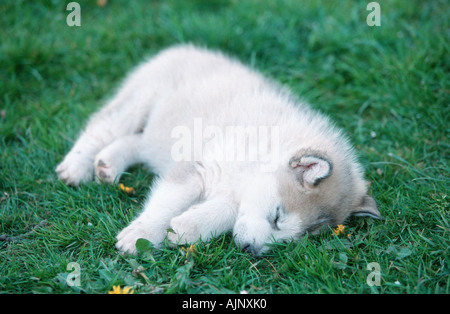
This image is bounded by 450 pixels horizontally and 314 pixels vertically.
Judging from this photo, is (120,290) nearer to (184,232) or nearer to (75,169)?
(184,232)

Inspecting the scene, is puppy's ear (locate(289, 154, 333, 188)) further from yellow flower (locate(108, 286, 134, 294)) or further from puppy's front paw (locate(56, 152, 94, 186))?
puppy's front paw (locate(56, 152, 94, 186))

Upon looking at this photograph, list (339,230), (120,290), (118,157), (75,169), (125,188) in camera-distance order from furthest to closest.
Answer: (118,157) < (75,169) < (125,188) < (339,230) < (120,290)

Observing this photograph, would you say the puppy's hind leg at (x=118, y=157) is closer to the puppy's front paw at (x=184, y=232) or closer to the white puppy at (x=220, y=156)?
the white puppy at (x=220, y=156)

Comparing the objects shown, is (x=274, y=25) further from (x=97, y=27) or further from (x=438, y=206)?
(x=438, y=206)

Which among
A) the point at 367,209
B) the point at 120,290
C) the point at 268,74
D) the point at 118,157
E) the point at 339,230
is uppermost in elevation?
the point at 268,74

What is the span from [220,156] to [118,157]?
Answer: 39.1 inches

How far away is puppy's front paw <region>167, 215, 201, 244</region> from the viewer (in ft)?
8.78

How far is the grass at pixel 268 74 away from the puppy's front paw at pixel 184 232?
9 cm

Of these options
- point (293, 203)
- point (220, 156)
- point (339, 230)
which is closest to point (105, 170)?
point (220, 156)

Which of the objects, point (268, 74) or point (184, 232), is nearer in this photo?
point (184, 232)

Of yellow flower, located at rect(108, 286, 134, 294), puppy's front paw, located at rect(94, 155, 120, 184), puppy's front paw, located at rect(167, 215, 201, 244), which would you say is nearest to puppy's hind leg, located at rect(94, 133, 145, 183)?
puppy's front paw, located at rect(94, 155, 120, 184)

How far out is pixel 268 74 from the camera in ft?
14.9

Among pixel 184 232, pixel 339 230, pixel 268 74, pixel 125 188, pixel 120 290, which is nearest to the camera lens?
pixel 120 290

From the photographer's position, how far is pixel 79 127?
3992mm
